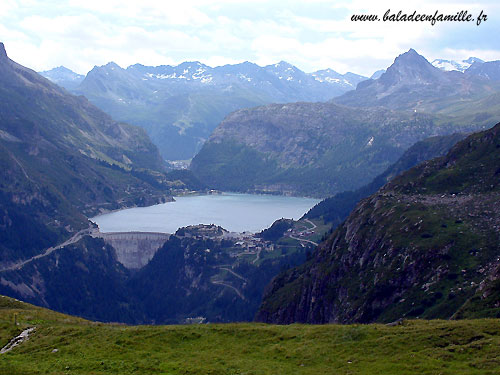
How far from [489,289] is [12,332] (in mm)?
44024

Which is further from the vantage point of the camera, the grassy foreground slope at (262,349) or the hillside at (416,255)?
the hillside at (416,255)

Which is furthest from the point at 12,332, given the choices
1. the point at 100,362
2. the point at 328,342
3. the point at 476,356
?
the point at 476,356

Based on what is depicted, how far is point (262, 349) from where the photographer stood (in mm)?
46781

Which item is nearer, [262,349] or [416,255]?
[262,349]

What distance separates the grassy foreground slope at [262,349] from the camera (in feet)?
133

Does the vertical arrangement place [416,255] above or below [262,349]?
above

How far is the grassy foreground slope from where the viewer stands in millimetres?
40406

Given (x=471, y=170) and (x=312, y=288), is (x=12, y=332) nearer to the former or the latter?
(x=312, y=288)

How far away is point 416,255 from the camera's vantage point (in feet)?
294

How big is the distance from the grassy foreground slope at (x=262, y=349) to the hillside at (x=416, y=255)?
15604mm

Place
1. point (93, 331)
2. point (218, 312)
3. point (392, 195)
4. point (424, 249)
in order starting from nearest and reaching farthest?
1. point (93, 331)
2. point (424, 249)
3. point (392, 195)
4. point (218, 312)

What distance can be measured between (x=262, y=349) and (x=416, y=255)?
158 ft

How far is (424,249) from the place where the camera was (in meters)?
88.8

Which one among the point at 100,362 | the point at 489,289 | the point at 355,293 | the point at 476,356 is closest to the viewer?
the point at 476,356
